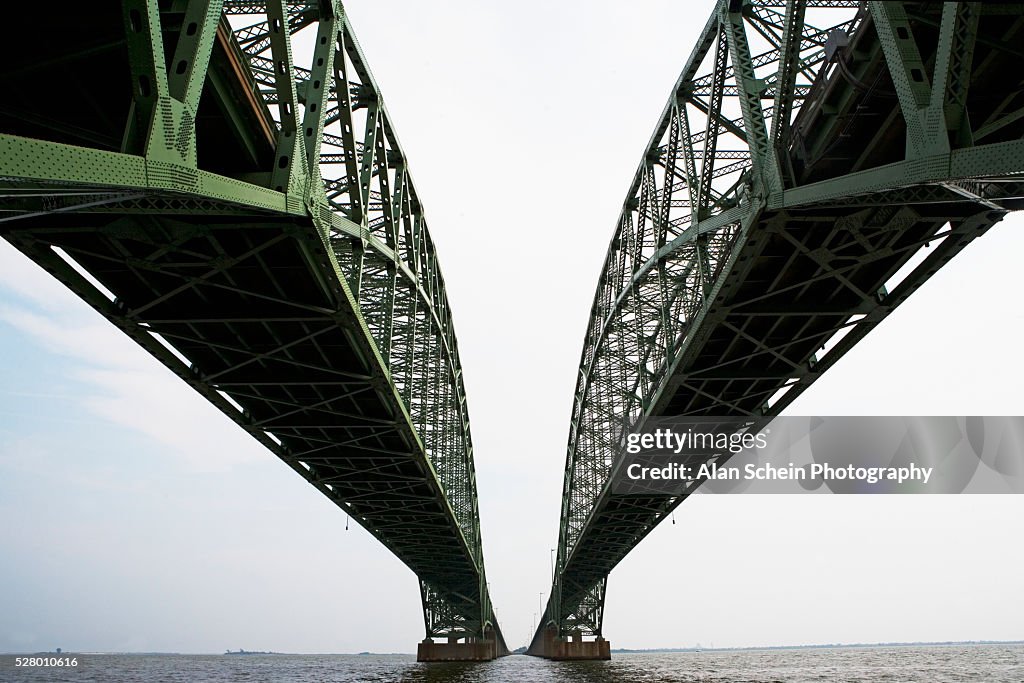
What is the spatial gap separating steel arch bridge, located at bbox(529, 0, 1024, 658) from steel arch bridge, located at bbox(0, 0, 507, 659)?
7.42m

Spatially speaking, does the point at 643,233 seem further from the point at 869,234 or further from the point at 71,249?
the point at 71,249

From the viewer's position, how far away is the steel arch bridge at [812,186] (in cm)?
907

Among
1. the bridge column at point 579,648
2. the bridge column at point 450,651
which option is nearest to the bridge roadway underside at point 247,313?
the bridge column at point 450,651

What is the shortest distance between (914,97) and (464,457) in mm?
47163

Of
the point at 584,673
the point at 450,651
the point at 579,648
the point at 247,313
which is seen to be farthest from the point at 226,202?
the point at 579,648

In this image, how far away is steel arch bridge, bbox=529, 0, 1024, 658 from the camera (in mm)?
9070

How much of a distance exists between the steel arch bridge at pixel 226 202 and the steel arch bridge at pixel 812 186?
292 inches

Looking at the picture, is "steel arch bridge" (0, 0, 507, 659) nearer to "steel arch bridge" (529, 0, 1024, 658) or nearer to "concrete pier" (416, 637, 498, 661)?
"steel arch bridge" (529, 0, 1024, 658)

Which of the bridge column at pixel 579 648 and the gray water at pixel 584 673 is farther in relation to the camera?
the bridge column at pixel 579 648

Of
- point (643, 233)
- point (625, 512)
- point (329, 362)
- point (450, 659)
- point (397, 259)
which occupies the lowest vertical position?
point (450, 659)

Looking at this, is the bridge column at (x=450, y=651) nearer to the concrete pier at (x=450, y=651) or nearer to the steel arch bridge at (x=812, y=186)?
the concrete pier at (x=450, y=651)

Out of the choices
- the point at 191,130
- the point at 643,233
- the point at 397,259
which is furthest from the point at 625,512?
the point at 191,130

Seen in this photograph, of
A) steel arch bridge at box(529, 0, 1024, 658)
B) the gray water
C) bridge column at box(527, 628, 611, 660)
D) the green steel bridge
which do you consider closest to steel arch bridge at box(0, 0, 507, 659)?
the green steel bridge

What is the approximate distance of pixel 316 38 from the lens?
14.1m
